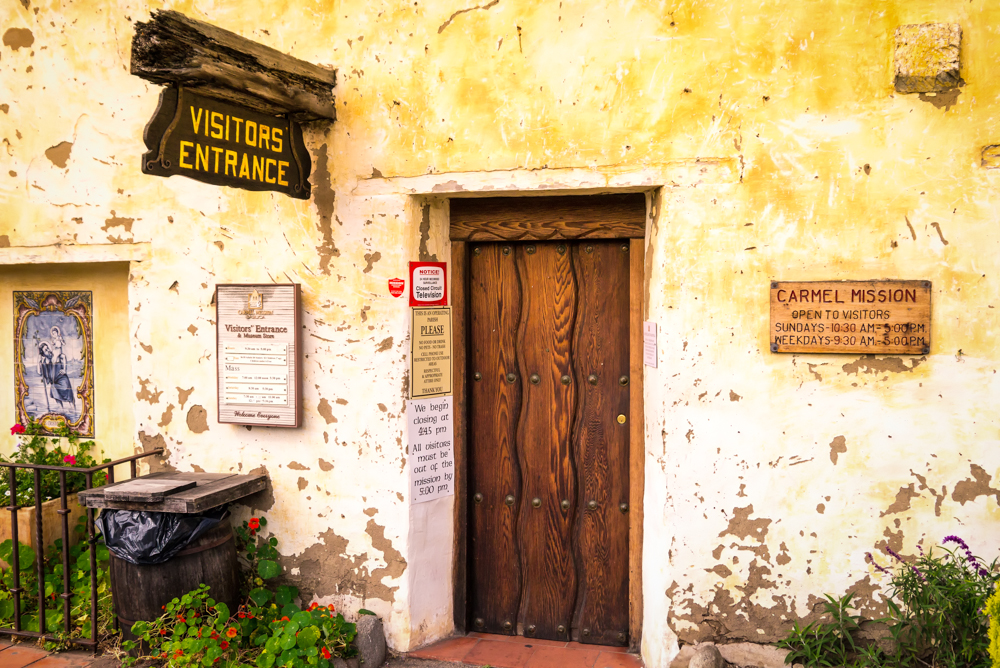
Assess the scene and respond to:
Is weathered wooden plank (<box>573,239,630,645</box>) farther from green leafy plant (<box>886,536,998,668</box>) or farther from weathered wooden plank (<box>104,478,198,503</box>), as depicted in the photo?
weathered wooden plank (<box>104,478,198,503</box>)

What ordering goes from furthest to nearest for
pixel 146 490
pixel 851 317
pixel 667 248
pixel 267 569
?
pixel 267 569
pixel 146 490
pixel 667 248
pixel 851 317

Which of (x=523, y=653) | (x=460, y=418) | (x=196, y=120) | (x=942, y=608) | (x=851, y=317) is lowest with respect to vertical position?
(x=523, y=653)

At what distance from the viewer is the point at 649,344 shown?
3.35 meters

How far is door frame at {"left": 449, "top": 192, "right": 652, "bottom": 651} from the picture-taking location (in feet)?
11.5

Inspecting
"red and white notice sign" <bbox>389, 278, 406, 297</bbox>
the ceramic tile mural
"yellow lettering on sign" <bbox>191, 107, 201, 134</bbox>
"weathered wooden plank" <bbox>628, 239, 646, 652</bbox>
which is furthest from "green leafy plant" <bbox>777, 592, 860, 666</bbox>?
the ceramic tile mural

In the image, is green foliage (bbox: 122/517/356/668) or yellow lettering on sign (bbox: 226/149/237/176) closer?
yellow lettering on sign (bbox: 226/149/237/176)

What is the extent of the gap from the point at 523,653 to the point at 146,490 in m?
2.05

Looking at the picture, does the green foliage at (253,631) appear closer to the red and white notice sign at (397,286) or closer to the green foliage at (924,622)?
the red and white notice sign at (397,286)

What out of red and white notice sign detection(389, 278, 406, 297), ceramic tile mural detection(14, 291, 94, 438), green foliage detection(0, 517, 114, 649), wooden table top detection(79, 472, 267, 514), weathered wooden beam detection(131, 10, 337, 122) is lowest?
green foliage detection(0, 517, 114, 649)

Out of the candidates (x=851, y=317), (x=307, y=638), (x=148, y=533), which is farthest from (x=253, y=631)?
(x=851, y=317)

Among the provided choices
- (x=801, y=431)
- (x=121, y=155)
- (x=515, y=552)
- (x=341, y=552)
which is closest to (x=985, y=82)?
(x=801, y=431)

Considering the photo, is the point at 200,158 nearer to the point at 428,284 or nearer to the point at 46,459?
the point at 428,284

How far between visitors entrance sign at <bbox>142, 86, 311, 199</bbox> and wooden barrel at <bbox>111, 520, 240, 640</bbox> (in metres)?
1.76

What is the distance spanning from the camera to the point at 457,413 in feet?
12.3
